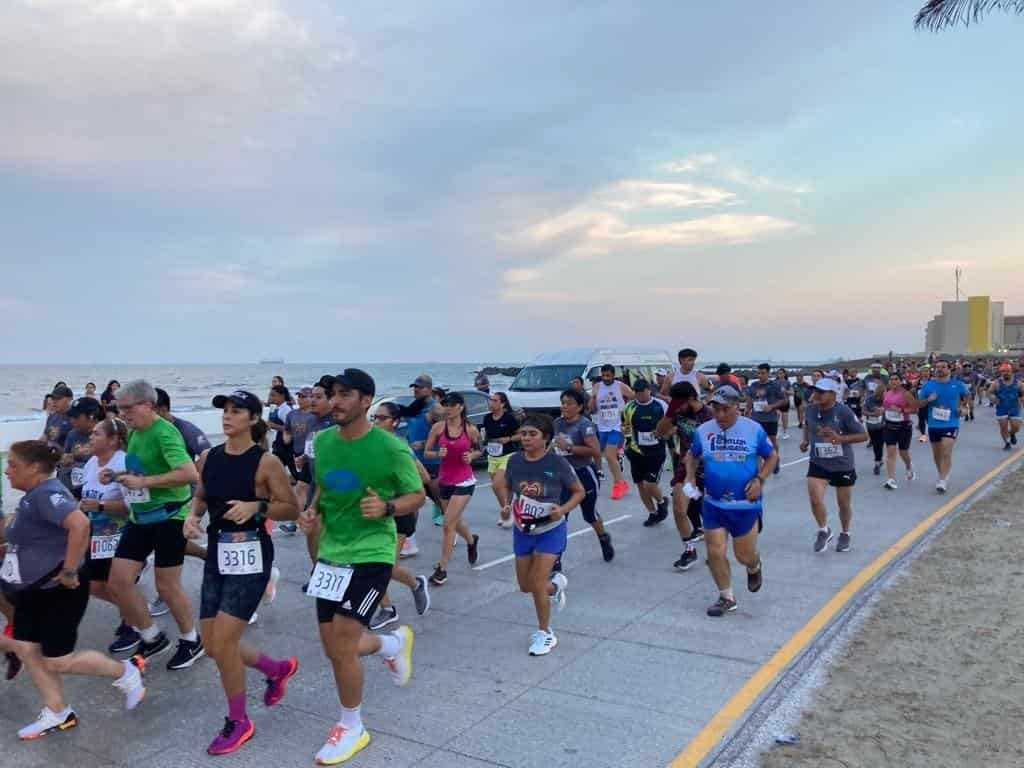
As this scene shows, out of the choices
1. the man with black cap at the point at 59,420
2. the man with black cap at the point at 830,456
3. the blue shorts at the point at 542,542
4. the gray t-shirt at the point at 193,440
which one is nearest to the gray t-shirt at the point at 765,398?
the man with black cap at the point at 830,456

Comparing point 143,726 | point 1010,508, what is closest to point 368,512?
point 143,726

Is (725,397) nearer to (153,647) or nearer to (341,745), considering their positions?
(341,745)

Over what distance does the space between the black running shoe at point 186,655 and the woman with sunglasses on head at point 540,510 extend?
219 centimetres

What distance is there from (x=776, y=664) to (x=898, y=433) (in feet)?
26.9

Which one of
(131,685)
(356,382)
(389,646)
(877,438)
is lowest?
(131,685)

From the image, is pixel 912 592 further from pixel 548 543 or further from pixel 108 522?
pixel 108 522

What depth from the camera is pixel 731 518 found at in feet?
18.9

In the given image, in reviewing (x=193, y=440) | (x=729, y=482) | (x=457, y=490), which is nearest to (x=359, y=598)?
(x=193, y=440)

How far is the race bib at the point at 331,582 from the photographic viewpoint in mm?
3684

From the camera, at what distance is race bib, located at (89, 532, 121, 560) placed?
5043 millimetres

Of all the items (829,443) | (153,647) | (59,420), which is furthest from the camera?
(59,420)

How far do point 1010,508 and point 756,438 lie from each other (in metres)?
5.73

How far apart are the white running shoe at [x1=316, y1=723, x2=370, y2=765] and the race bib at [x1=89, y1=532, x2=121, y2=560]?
225 centimetres

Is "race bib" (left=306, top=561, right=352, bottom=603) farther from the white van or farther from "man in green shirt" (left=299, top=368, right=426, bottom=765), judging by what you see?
the white van
